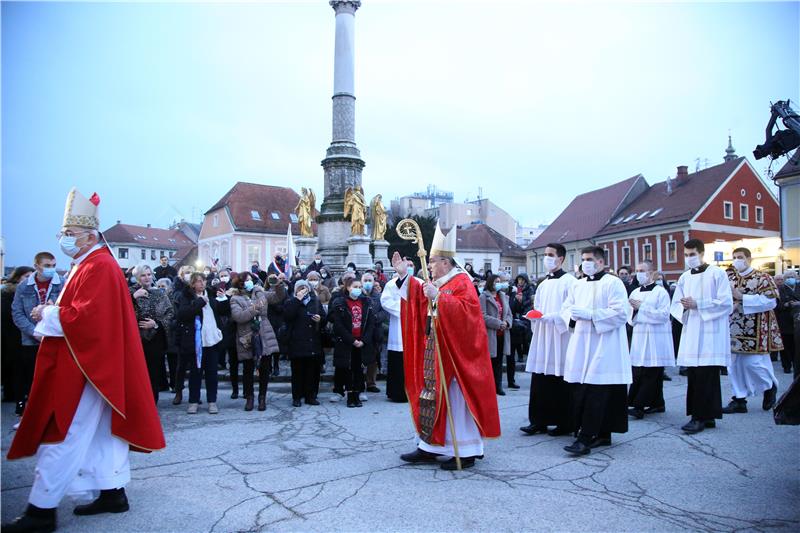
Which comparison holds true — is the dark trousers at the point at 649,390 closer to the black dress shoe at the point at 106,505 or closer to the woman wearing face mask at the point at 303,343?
the woman wearing face mask at the point at 303,343

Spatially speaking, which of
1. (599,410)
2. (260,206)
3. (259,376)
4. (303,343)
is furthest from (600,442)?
(260,206)

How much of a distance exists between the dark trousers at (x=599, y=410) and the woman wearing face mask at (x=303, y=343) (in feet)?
12.7

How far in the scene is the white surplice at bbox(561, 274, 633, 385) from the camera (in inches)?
230

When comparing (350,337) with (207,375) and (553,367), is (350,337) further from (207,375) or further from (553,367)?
(553,367)

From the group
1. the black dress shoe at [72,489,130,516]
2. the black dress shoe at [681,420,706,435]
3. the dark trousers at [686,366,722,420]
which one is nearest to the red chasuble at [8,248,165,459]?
the black dress shoe at [72,489,130,516]

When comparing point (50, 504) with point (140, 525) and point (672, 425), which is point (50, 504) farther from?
point (672, 425)

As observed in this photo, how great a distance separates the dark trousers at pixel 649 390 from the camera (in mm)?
7629

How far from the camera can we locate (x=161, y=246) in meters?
59.8

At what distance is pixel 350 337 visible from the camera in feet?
28.1

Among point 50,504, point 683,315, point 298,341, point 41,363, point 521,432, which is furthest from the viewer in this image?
point 298,341

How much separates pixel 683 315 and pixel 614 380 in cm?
219

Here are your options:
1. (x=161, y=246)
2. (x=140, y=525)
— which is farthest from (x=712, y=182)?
(x=161, y=246)

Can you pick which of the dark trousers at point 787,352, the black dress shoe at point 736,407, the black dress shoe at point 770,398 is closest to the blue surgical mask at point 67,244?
the black dress shoe at point 736,407

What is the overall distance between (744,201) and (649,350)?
36.2m
